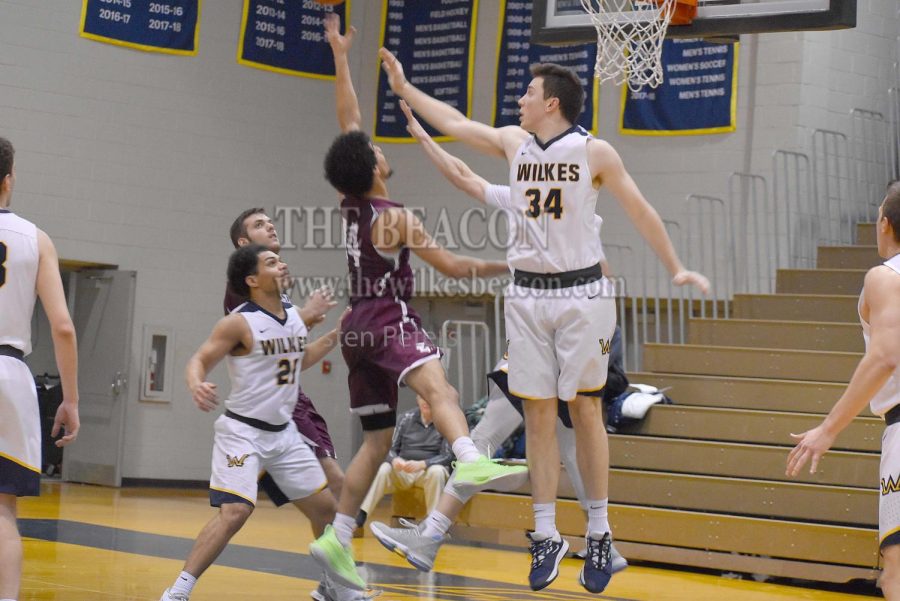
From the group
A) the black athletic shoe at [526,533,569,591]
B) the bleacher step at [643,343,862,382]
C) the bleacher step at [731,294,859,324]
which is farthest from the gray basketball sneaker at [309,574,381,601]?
the bleacher step at [731,294,859,324]

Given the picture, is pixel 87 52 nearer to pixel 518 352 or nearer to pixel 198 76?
pixel 198 76

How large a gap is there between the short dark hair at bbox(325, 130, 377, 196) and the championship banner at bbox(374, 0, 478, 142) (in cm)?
855

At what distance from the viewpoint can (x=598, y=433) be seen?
5.47 m

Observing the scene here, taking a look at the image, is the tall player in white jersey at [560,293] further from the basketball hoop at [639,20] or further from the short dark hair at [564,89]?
the basketball hoop at [639,20]

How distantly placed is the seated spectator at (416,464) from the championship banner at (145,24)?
571 centimetres

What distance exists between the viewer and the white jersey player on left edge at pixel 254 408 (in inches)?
225

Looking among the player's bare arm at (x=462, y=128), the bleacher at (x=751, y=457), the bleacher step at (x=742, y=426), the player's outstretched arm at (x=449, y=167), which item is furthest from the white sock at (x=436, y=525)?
the bleacher step at (x=742, y=426)

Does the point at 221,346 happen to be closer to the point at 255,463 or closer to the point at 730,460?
the point at 255,463

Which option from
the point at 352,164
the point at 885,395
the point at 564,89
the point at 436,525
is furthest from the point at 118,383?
the point at 885,395

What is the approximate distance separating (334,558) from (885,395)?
2648 mm

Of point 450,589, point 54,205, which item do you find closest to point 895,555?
point 450,589

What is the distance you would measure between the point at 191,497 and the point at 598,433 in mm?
8542

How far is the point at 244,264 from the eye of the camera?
598 cm

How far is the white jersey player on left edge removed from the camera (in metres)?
5.72
